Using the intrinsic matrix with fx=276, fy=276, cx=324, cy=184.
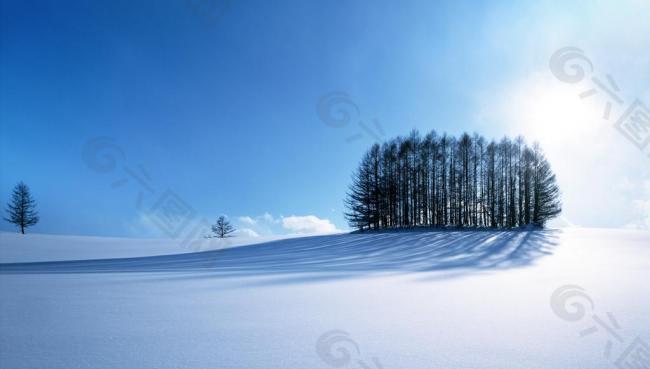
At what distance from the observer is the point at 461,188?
24109 mm

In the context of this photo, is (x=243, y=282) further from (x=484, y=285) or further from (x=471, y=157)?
(x=471, y=157)

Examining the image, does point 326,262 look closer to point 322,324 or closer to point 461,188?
point 322,324

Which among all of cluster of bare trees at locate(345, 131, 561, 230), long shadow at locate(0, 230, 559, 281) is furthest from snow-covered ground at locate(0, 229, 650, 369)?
cluster of bare trees at locate(345, 131, 561, 230)

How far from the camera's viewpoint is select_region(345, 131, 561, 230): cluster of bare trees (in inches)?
942

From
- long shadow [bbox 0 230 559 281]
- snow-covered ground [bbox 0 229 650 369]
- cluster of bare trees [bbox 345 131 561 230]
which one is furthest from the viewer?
cluster of bare trees [bbox 345 131 561 230]

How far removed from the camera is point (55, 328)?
86.9 inches

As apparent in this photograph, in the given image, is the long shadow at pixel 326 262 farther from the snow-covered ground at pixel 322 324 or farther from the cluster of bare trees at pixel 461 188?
the cluster of bare trees at pixel 461 188

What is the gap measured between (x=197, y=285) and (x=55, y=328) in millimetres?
2056

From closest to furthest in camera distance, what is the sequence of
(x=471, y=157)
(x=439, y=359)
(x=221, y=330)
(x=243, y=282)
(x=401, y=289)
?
(x=439, y=359), (x=221, y=330), (x=401, y=289), (x=243, y=282), (x=471, y=157)

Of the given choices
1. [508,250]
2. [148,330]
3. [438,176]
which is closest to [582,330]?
[148,330]

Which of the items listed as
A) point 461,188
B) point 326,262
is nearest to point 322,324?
point 326,262

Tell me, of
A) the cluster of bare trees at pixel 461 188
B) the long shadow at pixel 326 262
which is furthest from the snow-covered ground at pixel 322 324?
the cluster of bare trees at pixel 461 188

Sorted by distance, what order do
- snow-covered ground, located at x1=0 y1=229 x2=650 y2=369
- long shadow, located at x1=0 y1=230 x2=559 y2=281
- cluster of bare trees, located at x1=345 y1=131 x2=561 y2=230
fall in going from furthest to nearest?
cluster of bare trees, located at x1=345 y1=131 x2=561 y2=230, long shadow, located at x1=0 y1=230 x2=559 y2=281, snow-covered ground, located at x1=0 y1=229 x2=650 y2=369

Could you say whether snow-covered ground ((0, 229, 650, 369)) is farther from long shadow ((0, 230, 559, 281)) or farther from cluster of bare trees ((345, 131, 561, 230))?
cluster of bare trees ((345, 131, 561, 230))
